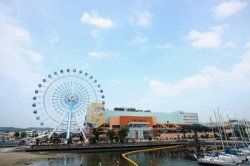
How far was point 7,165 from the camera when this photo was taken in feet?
145

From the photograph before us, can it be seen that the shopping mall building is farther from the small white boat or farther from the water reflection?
the small white boat

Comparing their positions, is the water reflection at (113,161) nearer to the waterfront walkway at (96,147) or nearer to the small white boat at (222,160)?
the small white boat at (222,160)

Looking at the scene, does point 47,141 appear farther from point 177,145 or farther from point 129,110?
point 129,110

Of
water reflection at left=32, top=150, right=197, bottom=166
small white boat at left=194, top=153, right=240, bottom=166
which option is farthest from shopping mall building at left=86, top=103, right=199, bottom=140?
small white boat at left=194, top=153, right=240, bottom=166

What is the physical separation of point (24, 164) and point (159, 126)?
101162 millimetres

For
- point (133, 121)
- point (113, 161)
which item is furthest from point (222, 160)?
point (133, 121)

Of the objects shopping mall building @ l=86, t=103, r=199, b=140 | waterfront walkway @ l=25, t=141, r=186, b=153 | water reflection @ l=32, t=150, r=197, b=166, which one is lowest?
water reflection @ l=32, t=150, r=197, b=166

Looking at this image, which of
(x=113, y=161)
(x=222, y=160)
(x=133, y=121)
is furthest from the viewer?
(x=133, y=121)

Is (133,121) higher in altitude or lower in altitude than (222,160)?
higher

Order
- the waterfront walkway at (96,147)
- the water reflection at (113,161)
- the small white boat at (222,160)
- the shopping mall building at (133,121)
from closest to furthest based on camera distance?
the small white boat at (222,160) → the water reflection at (113,161) → the waterfront walkway at (96,147) → the shopping mall building at (133,121)

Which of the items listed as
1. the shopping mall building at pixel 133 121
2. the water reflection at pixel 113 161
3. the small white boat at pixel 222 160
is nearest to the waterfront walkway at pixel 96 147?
the water reflection at pixel 113 161

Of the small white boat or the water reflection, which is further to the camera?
the water reflection

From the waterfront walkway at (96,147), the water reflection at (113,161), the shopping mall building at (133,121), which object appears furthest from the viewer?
the shopping mall building at (133,121)

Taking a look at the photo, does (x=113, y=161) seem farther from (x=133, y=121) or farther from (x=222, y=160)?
(x=133, y=121)
